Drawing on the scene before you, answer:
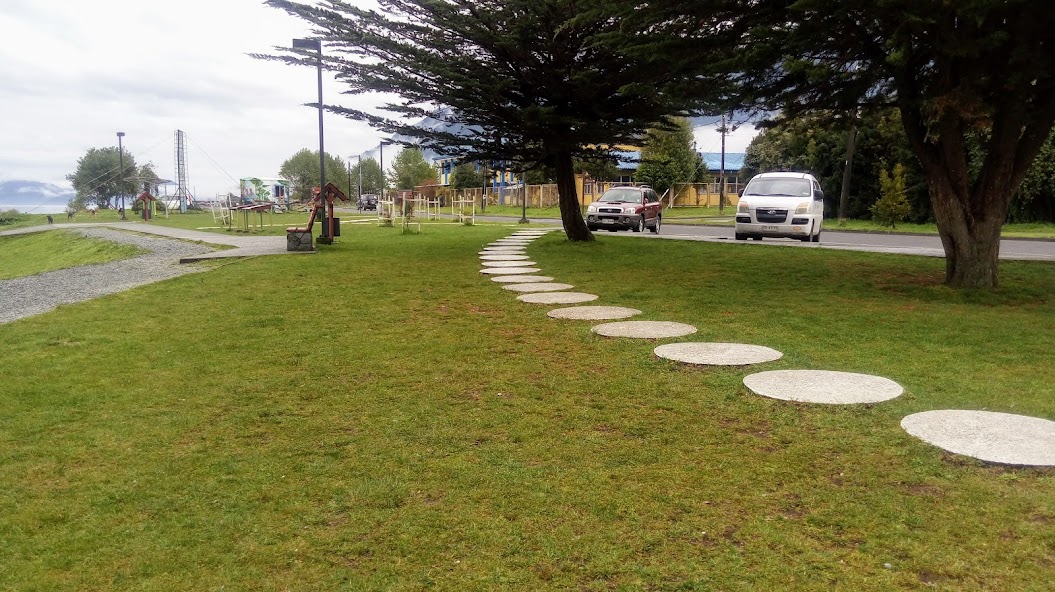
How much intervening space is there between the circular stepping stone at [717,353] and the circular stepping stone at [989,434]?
1.41 metres

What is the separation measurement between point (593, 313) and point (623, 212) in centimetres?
1582

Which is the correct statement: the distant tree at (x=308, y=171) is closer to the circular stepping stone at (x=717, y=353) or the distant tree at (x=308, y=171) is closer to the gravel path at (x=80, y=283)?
the gravel path at (x=80, y=283)

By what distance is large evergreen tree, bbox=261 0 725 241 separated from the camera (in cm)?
1263

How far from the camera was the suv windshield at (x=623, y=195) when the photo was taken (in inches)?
912

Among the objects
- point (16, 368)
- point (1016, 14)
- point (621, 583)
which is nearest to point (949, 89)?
point (1016, 14)

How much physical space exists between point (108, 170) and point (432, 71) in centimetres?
7998

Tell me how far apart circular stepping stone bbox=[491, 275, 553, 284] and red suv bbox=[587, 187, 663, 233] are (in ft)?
Answer: 41.0

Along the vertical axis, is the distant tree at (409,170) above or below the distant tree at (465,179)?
above

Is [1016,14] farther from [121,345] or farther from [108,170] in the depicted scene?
[108,170]

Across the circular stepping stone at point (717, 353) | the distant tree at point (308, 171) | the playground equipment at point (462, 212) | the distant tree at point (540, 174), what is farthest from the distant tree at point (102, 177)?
the circular stepping stone at point (717, 353)

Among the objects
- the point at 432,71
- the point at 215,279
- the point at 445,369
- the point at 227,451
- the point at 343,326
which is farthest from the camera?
the point at 432,71

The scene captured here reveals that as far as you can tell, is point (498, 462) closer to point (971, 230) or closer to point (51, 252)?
point (971, 230)

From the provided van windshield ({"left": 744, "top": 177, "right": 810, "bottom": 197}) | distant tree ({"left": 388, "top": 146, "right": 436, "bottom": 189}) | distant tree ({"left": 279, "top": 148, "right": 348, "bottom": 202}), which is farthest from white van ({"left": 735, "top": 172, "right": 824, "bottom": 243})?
distant tree ({"left": 279, "top": 148, "right": 348, "bottom": 202})

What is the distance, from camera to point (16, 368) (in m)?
5.04
